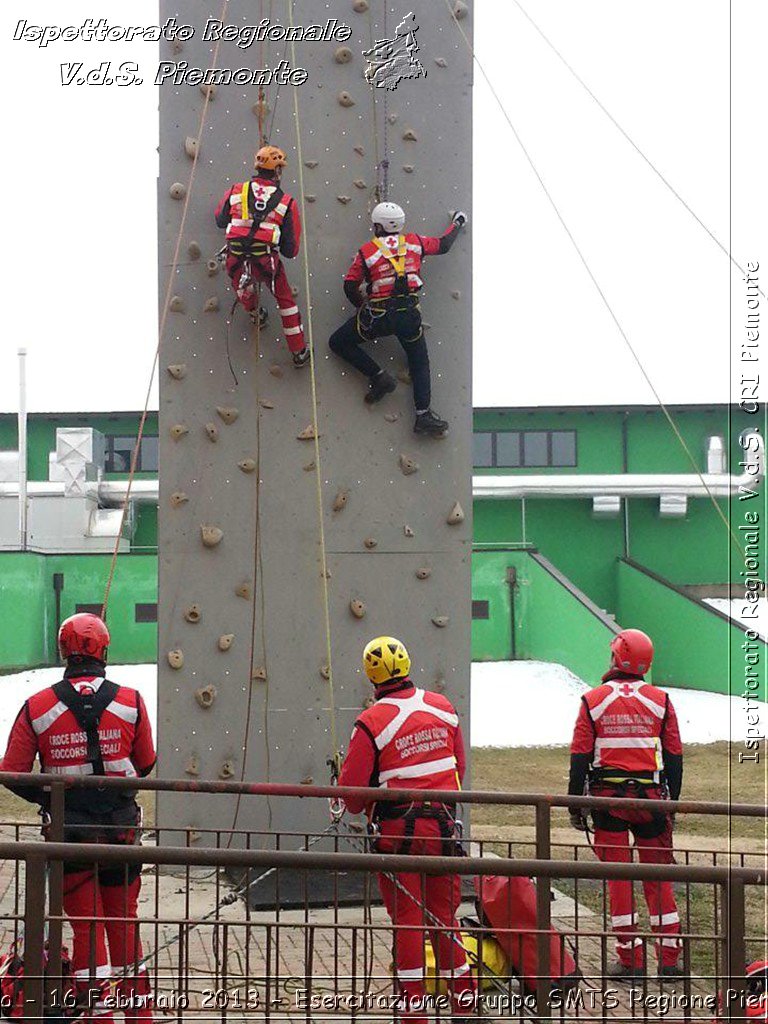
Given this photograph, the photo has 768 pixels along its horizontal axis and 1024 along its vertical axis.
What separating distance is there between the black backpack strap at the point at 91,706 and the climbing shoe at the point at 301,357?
12.9 feet

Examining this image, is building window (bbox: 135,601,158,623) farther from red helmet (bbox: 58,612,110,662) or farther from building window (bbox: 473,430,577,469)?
red helmet (bbox: 58,612,110,662)

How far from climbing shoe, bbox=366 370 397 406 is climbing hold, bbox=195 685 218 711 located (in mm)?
2468

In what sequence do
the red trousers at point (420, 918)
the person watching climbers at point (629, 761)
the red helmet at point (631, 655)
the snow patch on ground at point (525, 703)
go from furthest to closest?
the snow patch on ground at point (525, 703) → the red helmet at point (631, 655) → the person watching climbers at point (629, 761) → the red trousers at point (420, 918)

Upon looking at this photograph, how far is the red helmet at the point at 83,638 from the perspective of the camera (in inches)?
244

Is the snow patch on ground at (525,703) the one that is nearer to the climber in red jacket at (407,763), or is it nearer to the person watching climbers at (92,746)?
the person watching climbers at (92,746)

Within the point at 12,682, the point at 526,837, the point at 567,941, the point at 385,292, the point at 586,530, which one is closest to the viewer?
the point at 567,941

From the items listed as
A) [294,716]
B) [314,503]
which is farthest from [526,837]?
[314,503]

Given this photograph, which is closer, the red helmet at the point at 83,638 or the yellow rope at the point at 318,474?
the red helmet at the point at 83,638

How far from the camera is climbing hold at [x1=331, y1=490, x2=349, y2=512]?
9680mm

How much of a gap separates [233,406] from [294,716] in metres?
2.34

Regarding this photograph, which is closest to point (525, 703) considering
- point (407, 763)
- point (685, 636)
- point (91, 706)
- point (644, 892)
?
point (685, 636)

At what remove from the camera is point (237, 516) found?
9609 millimetres

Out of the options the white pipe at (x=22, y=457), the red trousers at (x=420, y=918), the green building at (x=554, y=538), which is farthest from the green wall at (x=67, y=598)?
the red trousers at (x=420, y=918)

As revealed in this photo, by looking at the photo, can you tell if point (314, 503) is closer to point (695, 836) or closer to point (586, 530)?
point (695, 836)
